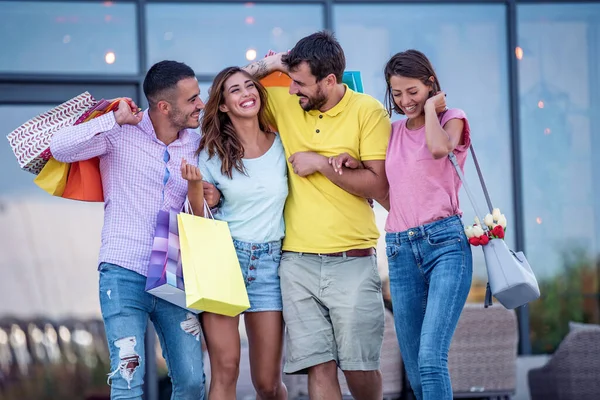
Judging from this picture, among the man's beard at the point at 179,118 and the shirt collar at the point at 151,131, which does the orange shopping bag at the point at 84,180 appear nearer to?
the shirt collar at the point at 151,131

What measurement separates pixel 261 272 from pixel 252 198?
334 millimetres

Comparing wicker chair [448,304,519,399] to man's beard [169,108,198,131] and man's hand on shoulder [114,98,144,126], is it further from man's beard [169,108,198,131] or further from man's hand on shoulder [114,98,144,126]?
man's hand on shoulder [114,98,144,126]

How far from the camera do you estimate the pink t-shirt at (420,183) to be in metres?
4.14

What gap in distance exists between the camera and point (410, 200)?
13.7 ft

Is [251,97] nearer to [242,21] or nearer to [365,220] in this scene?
[365,220]

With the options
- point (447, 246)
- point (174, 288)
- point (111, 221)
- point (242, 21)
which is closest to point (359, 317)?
point (447, 246)

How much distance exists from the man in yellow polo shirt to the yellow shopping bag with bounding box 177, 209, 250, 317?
34 centimetres

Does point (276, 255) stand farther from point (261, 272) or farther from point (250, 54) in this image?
point (250, 54)

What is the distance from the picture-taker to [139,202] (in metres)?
4.28

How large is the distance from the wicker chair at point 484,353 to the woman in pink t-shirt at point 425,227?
1952 mm

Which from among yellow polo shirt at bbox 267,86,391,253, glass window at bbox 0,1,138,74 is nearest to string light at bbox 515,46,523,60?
glass window at bbox 0,1,138,74

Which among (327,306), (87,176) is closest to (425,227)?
(327,306)

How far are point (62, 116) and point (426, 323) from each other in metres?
1.81

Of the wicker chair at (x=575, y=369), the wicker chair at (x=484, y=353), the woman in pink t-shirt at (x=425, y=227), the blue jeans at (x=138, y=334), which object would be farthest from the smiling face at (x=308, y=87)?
the wicker chair at (x=575, y=369)
